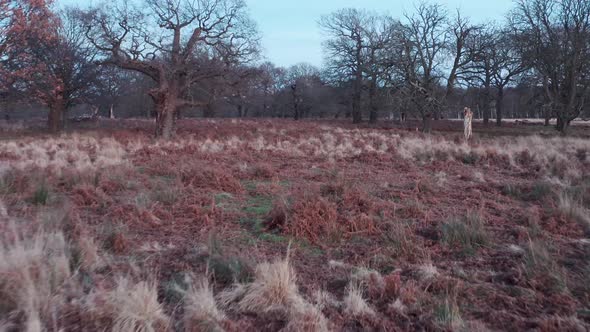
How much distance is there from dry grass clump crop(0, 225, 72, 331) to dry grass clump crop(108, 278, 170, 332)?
1.41 ft

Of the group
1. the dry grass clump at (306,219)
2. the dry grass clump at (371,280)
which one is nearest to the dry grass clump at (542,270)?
the dry grass clump at (371,280)

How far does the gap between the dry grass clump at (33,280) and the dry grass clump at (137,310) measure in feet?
1.41

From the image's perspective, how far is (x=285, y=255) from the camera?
4.89 m

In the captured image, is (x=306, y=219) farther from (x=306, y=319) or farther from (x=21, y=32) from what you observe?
(x=21, y=32)

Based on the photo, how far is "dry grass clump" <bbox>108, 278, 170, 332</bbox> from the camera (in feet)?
10.4

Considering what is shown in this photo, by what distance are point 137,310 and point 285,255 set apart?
Answer: 193 centimetres

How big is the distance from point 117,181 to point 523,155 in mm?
11901

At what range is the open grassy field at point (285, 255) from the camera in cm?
339

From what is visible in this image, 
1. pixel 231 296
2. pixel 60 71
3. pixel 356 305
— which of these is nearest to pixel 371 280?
pixel 356 305

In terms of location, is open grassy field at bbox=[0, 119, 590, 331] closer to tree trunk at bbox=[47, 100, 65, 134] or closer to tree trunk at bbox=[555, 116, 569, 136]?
tree trunk at bbox=[47, 100, 65, 134]

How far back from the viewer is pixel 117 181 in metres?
8.26

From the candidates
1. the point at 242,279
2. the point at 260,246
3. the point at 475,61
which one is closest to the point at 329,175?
the point at 260,246

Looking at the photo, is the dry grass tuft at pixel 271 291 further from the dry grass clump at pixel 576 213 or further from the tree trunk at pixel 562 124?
the tree trunk at pixel 562 124

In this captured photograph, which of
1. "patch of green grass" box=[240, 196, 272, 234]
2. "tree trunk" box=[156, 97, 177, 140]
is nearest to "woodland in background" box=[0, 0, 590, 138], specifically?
"tree trunk" box=[156, 97, 177, 140]
